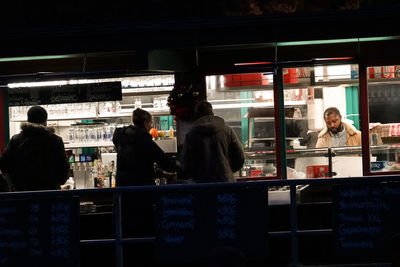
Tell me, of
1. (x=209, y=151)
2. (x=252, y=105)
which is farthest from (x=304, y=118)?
(x=209, y=151)

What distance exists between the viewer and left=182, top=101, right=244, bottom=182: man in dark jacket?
22.7 ft

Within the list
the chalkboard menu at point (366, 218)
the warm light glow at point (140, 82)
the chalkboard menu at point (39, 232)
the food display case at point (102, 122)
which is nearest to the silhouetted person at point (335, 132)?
the food display case at point (102, 122)

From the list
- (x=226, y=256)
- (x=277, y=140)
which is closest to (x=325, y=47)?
(x=277, y=140)

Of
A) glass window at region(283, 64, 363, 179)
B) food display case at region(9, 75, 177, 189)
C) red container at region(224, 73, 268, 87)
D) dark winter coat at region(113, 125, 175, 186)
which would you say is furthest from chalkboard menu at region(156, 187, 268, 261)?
food display case at region(9, 75, 177, 189)

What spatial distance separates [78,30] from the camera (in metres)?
8.80

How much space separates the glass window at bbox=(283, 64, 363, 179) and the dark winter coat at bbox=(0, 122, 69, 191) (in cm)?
370

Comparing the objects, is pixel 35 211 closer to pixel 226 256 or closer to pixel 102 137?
pixel 226 256

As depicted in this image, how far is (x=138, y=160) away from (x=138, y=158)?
2 centimetres

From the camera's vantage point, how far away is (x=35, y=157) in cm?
696

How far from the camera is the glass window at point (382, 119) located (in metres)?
9.19

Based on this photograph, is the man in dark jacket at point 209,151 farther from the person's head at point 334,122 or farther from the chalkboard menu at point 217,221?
the person's head at point 334,122

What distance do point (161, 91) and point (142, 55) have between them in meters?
1.21

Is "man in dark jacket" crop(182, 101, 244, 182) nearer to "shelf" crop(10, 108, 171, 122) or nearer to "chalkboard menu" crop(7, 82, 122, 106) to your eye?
"chalkboard menu" crop(7, 82, 122, 106)

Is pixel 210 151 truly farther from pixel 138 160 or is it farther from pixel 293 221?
pixel 293 221
